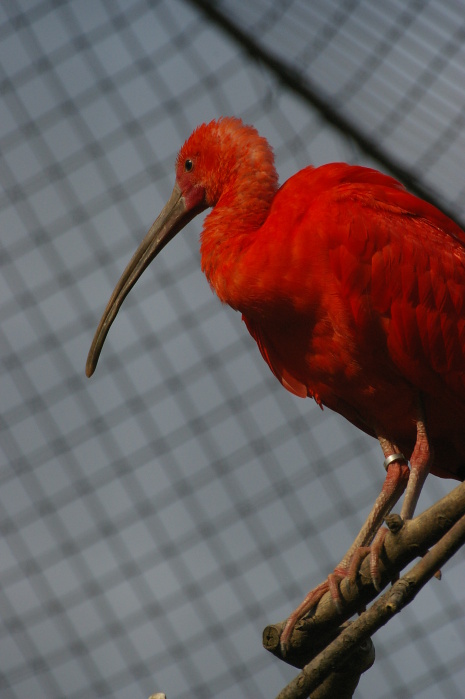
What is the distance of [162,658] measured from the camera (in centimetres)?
747

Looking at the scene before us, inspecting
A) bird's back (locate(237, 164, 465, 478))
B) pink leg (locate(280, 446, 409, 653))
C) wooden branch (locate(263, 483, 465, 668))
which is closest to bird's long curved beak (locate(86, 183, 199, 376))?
bird's back (locate(237, 164, 465, 478))

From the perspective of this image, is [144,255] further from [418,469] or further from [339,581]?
[339,581]

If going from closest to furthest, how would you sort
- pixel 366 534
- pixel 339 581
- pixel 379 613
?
pixel 379 613
pixel 339 581
pixel 366 534

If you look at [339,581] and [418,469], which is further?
[418,469]

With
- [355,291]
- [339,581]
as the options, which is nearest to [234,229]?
[355,291]

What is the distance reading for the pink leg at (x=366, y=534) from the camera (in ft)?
9.72

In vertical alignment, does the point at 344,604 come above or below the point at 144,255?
below

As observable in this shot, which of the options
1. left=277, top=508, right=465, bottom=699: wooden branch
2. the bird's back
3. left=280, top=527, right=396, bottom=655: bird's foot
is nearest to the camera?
left=277, top=508, right=465, bottom=699: wooden branch

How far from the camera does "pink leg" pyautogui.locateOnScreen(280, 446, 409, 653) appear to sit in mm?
2963

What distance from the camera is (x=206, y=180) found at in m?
3.97

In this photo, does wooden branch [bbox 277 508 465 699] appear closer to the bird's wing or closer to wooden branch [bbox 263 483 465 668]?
wooden branch [bbox 263 483 465 668]

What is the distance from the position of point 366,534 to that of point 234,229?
1.16 meters

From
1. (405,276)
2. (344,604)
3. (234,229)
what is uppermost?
(234,229)

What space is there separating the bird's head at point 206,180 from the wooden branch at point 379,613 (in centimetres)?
158
